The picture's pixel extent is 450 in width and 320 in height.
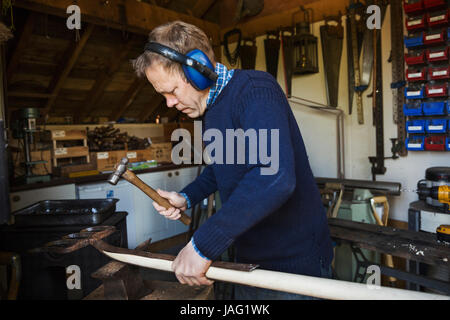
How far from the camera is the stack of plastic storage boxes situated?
2.64 m

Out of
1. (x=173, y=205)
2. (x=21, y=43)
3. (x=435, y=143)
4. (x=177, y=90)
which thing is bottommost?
(x=173, y=205)

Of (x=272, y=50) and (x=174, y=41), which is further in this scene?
(x=272, y=50)

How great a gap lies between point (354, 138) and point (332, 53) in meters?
0.88

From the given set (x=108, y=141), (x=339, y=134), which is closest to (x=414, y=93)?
(x=339, y=134)

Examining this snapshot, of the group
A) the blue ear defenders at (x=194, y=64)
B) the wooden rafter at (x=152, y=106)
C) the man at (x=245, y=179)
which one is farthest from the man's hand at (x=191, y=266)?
the wooden rafter at (x=152, y=106)

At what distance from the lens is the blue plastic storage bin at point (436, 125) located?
8.79 ft

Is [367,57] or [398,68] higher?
[367,57]

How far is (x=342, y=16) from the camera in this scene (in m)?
3.38

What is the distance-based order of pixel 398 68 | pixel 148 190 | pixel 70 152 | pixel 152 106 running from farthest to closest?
pixel 152 106, pixel 70 152, pixel 398 68, pixel 148 190

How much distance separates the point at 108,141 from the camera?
142 inches

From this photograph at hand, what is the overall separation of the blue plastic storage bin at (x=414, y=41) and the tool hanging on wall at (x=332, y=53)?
0.69 m

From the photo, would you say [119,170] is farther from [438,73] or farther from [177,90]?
[438,73]

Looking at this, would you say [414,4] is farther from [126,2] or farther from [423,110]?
[126,2]
